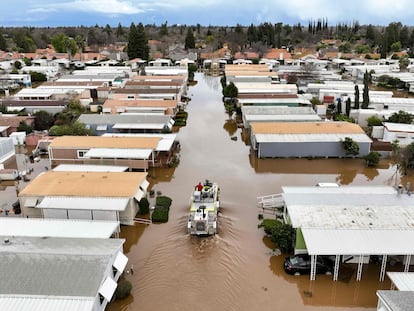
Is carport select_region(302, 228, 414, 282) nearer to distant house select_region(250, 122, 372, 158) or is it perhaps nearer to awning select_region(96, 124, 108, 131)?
distant house select_region(250, 122, 372, 158)

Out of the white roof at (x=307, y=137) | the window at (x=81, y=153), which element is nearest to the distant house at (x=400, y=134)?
the white roof at (x=307, y=137)

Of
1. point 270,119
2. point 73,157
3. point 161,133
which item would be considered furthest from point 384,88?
point 73,157

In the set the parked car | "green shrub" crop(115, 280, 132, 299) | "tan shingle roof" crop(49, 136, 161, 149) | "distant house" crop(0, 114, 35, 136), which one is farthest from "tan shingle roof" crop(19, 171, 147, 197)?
"distant house" crop(0, 114, 35, 136)

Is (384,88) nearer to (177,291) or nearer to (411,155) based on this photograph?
(411,155)

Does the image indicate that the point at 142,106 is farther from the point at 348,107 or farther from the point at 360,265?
the point at 360,265

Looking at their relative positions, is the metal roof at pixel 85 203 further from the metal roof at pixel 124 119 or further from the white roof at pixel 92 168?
the metal roof at pixel 124 119

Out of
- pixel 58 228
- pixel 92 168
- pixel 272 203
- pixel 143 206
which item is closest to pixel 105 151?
pixel 92 168
